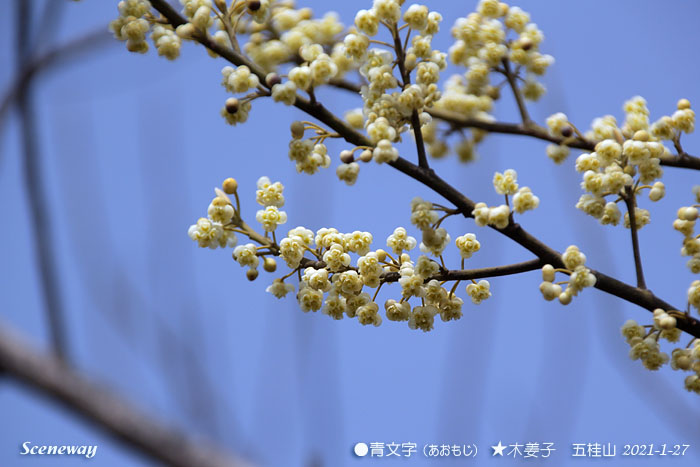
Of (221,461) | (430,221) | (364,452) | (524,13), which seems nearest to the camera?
(221,461)

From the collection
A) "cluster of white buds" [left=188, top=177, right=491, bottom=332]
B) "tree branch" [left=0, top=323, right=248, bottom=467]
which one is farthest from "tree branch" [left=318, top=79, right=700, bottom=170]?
"tree branch" [left=0, top=323, right=248, bottom=467]

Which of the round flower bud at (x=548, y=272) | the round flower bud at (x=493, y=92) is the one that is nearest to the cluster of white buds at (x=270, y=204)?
the round flower bud at (x=548, y=272)

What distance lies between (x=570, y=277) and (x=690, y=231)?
46 centimetres

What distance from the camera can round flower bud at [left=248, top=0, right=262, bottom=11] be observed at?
175 centimetres

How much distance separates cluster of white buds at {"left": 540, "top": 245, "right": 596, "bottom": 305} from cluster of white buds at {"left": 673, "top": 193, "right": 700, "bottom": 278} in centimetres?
39

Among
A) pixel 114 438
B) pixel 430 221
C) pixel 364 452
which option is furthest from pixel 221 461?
pixel 364 452

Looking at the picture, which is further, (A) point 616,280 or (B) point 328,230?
(B) point 328,230

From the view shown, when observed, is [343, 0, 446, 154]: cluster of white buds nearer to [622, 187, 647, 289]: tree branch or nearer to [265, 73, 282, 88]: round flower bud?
[265, 73, 282, 88]: round flower bud

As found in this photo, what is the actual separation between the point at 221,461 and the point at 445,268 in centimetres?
113

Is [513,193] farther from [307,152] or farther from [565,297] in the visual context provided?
[307,152]

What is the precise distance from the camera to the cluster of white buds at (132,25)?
5.74 feet

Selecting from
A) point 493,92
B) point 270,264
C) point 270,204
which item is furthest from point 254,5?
point 493,92

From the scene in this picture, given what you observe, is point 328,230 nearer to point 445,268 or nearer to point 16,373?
point 445,268

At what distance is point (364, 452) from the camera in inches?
84.7
